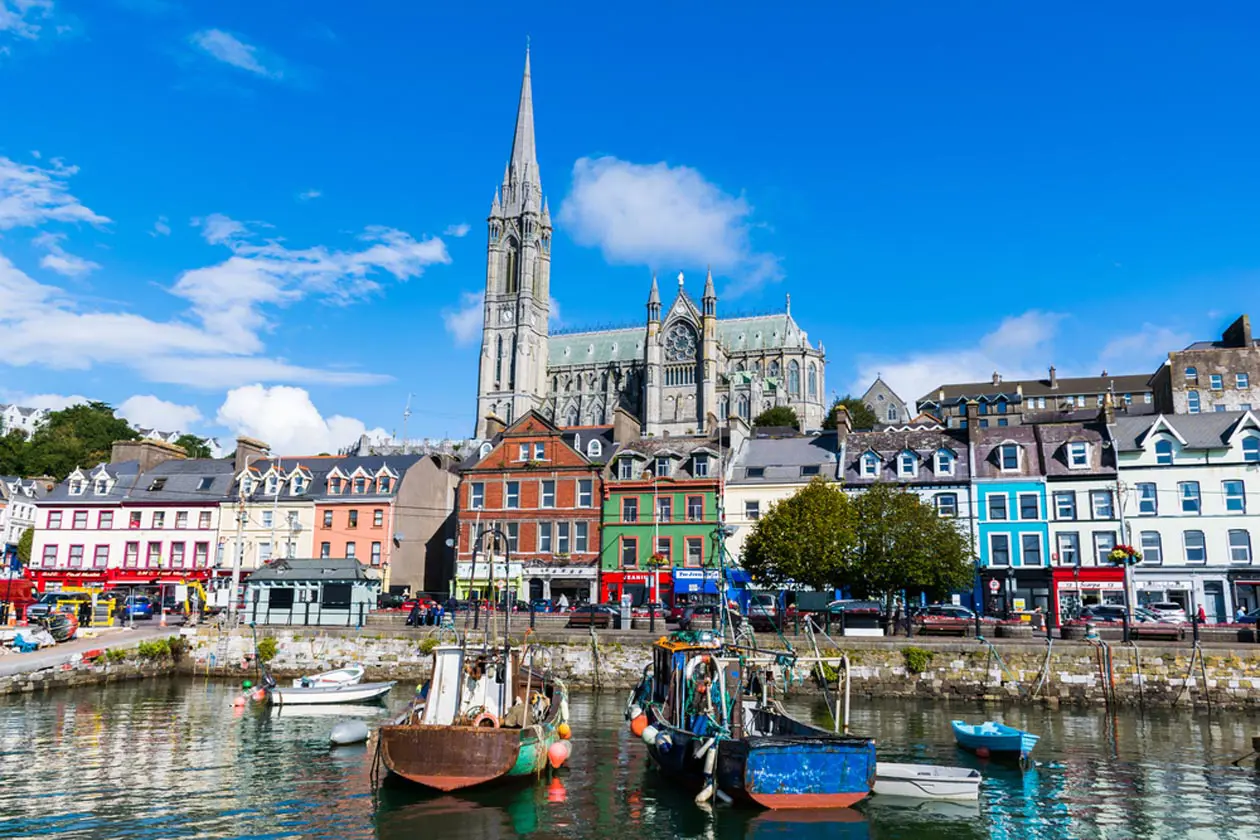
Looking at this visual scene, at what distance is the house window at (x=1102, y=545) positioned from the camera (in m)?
52.5

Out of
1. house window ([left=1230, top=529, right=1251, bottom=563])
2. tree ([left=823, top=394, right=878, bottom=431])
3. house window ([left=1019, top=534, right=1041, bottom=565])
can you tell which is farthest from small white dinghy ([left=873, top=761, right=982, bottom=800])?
tree ([left=823, top=394, right=878, bottom=431])

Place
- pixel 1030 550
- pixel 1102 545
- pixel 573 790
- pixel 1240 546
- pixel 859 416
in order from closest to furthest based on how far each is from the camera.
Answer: pixel 573 790 → pixel 1240 546 → pixel 1102 545 → pixel 1030 550 → pixel 859 416

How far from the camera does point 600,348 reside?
169625mm

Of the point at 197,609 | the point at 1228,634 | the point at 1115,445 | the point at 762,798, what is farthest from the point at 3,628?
the point at 1115,445

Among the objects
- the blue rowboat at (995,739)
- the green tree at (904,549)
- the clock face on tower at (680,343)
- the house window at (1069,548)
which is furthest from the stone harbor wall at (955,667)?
the clock face on tower at (680,343)

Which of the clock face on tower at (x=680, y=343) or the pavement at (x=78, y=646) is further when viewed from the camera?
the clock face on tower at (x=680, y=343)

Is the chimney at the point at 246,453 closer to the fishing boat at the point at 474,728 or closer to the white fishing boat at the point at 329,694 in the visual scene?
the white fishing boat at the point at 329,694

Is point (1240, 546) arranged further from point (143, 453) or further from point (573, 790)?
point (143, 453)

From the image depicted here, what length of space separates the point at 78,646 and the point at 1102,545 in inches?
2041

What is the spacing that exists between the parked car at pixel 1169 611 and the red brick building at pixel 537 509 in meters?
30.9

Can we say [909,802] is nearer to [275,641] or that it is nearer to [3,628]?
[275,641]

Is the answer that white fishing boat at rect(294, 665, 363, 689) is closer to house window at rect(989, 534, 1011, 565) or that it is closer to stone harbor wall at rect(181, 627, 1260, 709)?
stone harbor wall at rect(181, 627, 1260, 709)

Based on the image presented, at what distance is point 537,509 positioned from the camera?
6206cm

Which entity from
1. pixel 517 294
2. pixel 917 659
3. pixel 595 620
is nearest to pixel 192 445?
pixel 517 294
